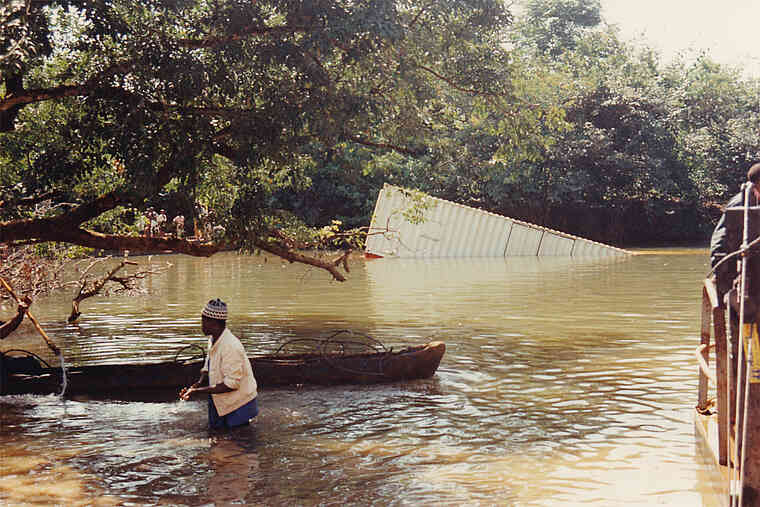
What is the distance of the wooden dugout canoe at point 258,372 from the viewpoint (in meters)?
11.5

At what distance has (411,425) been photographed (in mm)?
9891

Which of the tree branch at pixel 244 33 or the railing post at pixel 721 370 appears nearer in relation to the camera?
the railing post at pixel 721 370

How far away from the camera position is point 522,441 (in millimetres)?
9141

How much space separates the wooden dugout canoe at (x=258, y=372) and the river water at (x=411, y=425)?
0.68 feet

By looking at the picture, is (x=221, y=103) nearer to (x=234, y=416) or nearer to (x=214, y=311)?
(x=214, y=311)

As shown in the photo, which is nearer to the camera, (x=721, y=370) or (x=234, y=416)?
(x=721, y=370)

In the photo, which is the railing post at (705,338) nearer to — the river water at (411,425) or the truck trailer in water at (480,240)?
the river water at (411,425)

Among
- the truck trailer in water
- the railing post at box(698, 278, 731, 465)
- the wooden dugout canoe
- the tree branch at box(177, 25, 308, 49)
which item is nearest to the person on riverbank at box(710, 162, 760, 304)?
the railing post at box(698, 278, 731, 465)

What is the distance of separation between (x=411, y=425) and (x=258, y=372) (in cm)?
266

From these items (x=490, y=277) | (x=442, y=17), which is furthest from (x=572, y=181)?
(x=442, y=17)

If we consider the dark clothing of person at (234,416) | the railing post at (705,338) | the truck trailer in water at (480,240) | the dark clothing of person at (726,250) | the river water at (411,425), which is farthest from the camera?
the truck trailer in water at (480,240)

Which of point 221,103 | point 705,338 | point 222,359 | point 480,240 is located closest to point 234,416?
point 222,359

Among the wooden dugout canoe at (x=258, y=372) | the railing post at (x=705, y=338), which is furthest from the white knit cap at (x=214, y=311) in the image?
the railing post at (x=705, y=338)

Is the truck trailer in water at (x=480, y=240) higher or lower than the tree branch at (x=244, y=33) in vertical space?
lower
